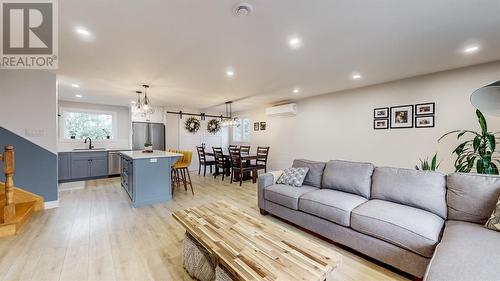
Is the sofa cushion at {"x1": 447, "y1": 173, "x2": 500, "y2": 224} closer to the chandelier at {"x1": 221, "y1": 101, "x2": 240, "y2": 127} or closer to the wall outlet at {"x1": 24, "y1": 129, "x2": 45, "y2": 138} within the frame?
the chandelier at {"x1": 221, "y1": 101, "x2": 240, "y2": 127}

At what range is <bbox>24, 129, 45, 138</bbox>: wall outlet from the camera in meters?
3.24

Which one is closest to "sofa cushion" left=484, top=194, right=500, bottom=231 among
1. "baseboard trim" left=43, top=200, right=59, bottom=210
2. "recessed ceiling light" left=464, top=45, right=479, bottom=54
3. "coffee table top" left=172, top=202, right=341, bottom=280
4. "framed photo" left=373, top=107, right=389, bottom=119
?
"coffee table top" left=172, top=202, right=341, bottom=280

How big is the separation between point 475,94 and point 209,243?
7.78 ft

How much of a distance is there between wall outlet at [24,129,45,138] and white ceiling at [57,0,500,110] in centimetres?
103

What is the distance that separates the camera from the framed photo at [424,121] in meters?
3.44

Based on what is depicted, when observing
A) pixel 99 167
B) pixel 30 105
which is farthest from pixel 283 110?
pixel 99 167

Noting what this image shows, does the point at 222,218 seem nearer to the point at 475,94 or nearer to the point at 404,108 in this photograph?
the point at 475,94

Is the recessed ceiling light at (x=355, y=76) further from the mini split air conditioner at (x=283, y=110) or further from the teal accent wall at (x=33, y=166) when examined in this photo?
Answer: the teal accent wall at (x=33, y=166)

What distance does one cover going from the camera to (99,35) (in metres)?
2.14

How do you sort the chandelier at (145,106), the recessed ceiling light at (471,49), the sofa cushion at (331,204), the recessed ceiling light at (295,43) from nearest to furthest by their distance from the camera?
the sofa cushion at (331,204), the recessed ceiling light at (295,43), the recessed ceiling light at (471,49), the chandelier at (145,106)

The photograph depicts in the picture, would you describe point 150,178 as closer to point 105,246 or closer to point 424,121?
point 105,246

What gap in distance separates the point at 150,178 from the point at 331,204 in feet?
10.1

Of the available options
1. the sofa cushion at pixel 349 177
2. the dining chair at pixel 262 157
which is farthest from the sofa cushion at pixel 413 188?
the dining chair at pixel 262 157

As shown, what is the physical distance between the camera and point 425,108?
3.50 meters
